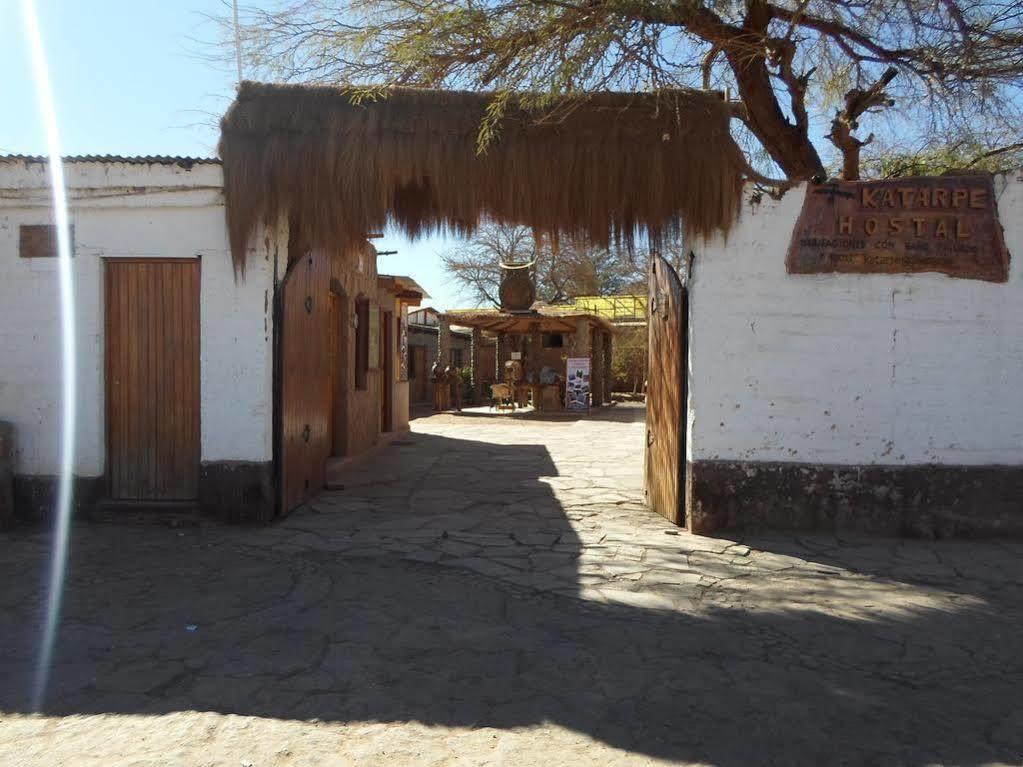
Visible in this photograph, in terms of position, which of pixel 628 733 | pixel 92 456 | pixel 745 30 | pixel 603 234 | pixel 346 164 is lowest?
pixel 628 733

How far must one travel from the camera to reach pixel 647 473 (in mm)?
7195

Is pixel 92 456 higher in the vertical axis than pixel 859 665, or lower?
higher

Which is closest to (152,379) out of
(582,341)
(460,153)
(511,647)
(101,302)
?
(101,302)

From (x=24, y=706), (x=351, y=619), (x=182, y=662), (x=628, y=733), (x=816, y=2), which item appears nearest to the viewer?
(x=628, y=733)

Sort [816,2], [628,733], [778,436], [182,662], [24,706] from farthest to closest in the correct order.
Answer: [816,2]
[778,436]
[182,662]
[24,706]
[628,733]

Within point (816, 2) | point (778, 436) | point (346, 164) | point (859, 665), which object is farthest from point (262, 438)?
point (816, 2)

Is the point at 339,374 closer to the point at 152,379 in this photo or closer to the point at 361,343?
the point at 361,343

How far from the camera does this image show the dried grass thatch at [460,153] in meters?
5.91

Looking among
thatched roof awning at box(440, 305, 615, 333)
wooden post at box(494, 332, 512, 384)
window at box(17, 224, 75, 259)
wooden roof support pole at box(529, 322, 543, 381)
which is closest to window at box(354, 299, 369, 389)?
window at box(17, 224, 75, 259)

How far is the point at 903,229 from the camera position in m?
5.85

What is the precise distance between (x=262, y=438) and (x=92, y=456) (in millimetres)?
1441

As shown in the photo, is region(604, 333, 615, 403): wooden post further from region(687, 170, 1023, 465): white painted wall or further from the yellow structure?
region(687, 170, 1023, 465): white painted wall

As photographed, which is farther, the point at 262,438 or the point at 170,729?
the point at 262,438

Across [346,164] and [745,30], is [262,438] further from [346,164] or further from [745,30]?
[745,30]
